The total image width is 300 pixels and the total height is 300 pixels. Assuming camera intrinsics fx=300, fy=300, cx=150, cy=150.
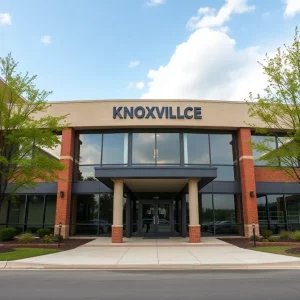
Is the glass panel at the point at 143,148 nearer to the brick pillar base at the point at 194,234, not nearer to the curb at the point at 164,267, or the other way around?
the brick pillar base at the point at 194,234

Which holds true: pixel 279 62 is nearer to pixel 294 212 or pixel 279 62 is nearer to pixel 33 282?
pixel 294 212

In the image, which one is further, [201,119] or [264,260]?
[201,119]

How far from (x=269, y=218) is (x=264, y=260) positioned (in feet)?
36.9

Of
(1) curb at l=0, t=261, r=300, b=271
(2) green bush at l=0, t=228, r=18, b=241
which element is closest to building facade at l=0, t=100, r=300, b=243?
(2) green bush at l=0, t=228, r=18, b=241

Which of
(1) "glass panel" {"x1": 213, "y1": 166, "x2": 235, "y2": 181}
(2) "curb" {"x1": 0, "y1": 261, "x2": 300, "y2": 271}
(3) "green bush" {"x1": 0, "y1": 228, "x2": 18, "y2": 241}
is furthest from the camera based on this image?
(1) "glass panel" {"x1": 213, "y1": 166, "x2": 235, "y2": 181}

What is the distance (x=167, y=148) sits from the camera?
71.7ft

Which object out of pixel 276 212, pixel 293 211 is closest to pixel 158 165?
pixel 276 212

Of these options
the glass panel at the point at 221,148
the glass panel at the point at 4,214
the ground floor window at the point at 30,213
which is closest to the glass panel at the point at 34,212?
the ground floor window at the point at 30,213

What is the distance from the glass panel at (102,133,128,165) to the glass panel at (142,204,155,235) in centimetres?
392

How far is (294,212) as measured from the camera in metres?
22.0

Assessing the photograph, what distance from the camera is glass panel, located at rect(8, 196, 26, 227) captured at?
862 inches

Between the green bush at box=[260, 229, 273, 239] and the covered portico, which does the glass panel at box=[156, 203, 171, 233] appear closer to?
the covered portico

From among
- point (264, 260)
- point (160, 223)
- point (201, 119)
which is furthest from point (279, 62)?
point (160, 223)

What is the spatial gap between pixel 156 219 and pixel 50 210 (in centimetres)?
778
